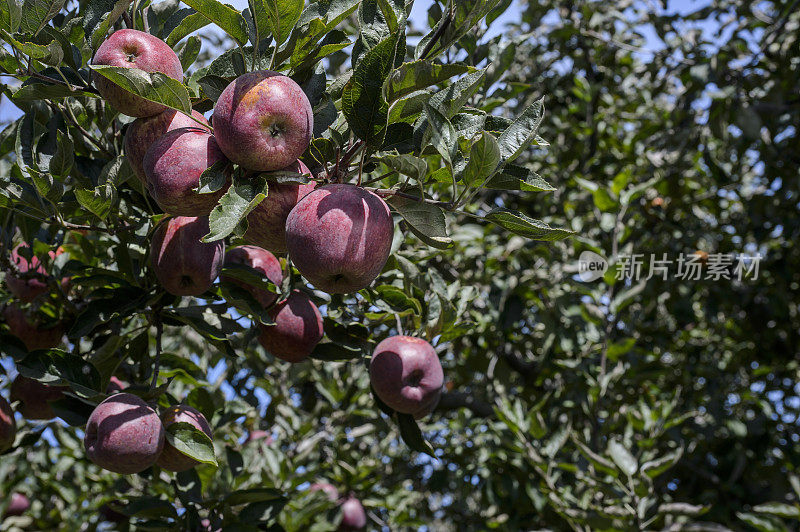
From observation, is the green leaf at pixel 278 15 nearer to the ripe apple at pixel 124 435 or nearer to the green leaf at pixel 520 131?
the green leaf at pixel 520 131

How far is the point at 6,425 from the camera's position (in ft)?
5.96

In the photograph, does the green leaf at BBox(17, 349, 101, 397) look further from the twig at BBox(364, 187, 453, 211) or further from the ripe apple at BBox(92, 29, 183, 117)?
the twig at BBox(364, 187, 453, 211)

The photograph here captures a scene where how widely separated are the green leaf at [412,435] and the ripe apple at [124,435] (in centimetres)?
65

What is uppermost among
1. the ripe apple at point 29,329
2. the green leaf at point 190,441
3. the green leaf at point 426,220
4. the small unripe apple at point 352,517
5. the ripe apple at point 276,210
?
the green leaf at point 426,220

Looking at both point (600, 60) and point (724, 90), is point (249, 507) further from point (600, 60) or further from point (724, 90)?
point (600, 60)

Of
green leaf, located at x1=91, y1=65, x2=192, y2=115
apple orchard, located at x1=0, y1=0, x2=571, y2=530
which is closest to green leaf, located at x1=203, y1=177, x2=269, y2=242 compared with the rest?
apple orchard, located at x1=0, y1=0, x2=571, y2=530

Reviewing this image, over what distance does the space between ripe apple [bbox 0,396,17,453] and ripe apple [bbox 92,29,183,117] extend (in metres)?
1.00

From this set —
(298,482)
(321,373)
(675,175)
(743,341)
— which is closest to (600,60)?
(675,175)

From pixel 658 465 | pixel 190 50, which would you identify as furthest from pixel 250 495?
pixel 658 465

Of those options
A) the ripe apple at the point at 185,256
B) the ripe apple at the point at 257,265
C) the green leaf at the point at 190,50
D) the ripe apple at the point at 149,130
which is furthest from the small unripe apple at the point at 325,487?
the ripe apple at the point at 149,130

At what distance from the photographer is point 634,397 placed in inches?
154

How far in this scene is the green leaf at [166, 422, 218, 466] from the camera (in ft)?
4.91

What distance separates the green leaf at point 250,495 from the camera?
6.44ft

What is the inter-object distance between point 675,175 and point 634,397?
4.19ft
